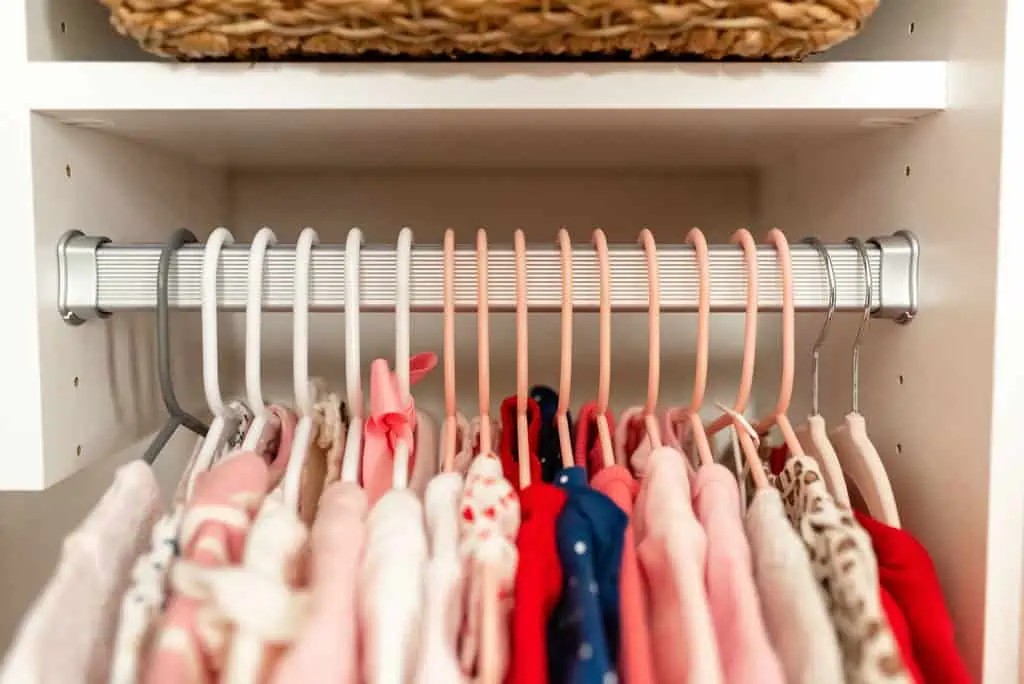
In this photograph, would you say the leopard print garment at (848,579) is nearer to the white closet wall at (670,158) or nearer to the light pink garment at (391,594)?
the white closet wall at (670,158)

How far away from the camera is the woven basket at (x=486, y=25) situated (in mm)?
489

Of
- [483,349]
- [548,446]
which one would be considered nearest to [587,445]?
[548,446]

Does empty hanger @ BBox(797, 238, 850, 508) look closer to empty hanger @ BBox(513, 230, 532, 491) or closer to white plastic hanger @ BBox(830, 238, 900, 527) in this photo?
white plastic hanger @ BBox(830, 238, 900, 527)

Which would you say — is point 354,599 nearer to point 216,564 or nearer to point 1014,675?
point 216,564

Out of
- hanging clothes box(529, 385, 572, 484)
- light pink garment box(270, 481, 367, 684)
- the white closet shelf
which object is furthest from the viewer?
hanging clothes box(529, 385, 572, 484)

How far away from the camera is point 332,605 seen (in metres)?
0.43

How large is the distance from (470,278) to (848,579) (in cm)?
30

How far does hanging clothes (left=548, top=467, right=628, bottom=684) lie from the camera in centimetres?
43

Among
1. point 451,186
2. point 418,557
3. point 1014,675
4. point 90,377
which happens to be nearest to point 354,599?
point 418,557

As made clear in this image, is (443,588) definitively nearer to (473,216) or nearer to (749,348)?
(749,348)

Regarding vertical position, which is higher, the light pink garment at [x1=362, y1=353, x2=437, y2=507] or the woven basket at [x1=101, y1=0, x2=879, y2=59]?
the woven basket at [x1=101, y1=0, x2=879, y2=59]

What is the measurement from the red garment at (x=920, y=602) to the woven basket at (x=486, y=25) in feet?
1.03

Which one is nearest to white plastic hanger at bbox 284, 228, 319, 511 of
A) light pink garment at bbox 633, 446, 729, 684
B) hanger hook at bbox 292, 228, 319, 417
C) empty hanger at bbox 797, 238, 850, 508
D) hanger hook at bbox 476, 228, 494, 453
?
hanger hook at bbox 292, 228, 319, 417

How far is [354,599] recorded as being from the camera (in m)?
0.45
